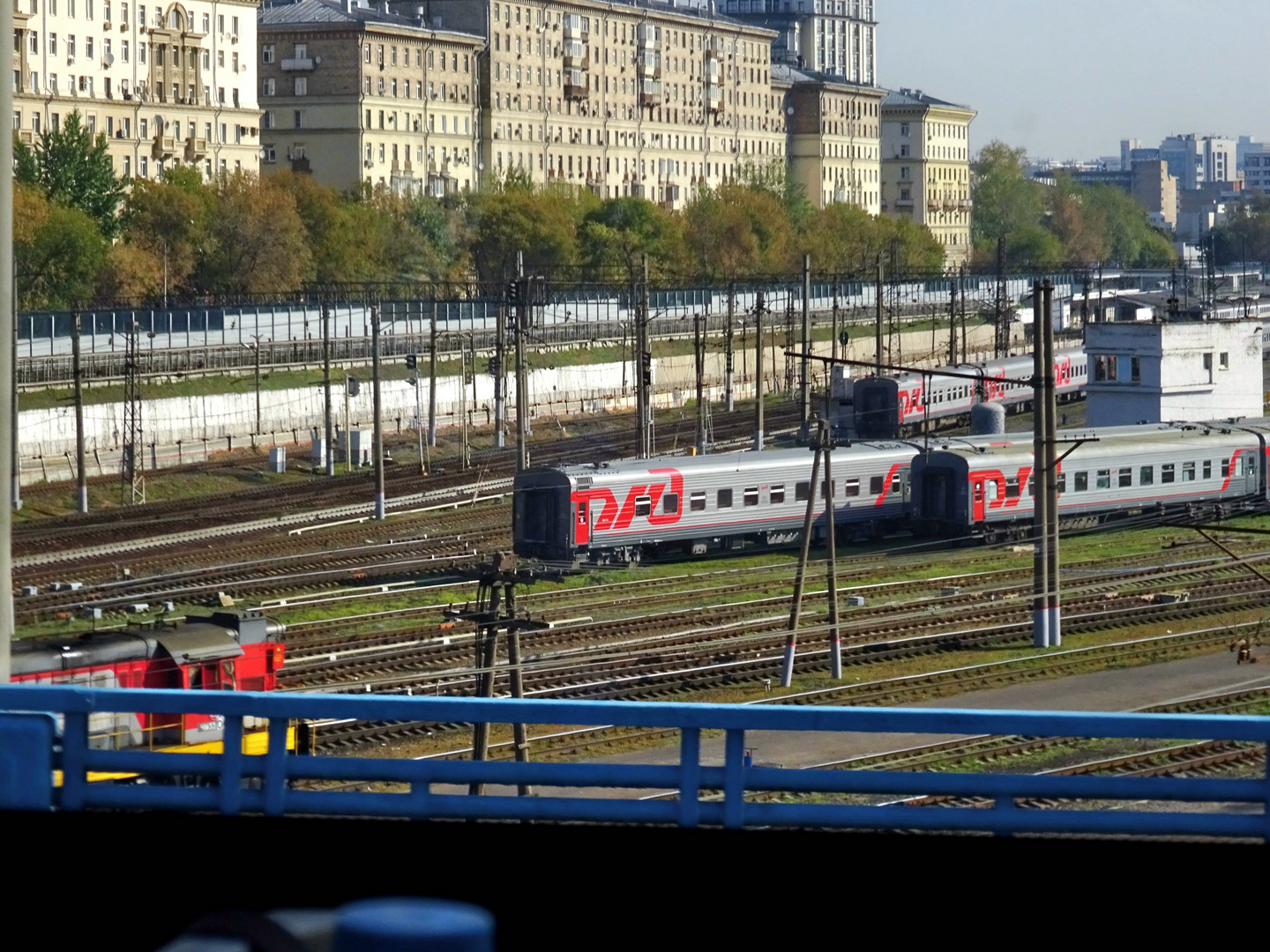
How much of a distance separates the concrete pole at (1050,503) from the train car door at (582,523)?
682 cm

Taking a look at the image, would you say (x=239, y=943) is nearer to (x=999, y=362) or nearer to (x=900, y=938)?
(x=900, y=938)

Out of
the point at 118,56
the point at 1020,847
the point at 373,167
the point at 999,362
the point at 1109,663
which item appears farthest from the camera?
the point at 373,167

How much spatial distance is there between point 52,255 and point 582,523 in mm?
27953

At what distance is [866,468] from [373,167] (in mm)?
50988

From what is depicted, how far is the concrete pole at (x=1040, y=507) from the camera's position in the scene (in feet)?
66.1

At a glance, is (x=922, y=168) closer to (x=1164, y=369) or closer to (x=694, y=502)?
(x=1164, y=369)

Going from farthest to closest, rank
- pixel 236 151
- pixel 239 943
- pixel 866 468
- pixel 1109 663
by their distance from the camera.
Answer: pixel 236 151
pixel 866 468
pixel 1109 663
pixel 239 943

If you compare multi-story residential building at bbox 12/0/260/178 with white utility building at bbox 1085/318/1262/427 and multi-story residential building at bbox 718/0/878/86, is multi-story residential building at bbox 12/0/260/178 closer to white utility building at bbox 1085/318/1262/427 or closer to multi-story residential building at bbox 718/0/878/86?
white utility building at bbox 1085/318/1262/427

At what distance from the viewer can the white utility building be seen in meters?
37.5

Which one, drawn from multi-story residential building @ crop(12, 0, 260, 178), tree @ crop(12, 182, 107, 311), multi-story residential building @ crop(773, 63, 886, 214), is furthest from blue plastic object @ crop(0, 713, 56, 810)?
multi-story residential building @ crop(773, 63, 886, 214)

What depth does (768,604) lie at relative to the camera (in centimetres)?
2284

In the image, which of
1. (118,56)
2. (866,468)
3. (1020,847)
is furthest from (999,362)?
(1020,847)

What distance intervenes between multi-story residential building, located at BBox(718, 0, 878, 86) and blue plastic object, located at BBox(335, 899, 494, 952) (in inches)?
5486

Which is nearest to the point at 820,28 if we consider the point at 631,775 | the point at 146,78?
the point at 146,78
